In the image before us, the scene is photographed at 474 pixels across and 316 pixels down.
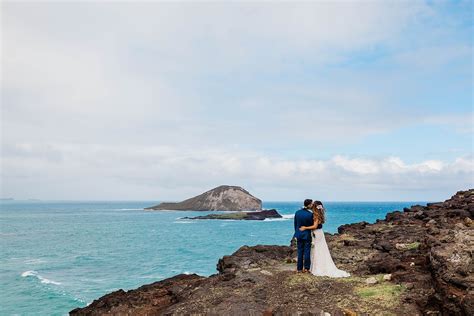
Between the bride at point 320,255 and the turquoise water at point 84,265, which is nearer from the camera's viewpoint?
the bride at point 320,255

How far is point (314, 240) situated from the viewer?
53.4 feet

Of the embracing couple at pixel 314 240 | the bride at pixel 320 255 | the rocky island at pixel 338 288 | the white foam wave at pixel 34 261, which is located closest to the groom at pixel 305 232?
the embracing couple at pixel 314 240

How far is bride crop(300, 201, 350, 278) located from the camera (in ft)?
52.3

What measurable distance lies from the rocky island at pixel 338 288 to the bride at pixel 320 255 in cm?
55

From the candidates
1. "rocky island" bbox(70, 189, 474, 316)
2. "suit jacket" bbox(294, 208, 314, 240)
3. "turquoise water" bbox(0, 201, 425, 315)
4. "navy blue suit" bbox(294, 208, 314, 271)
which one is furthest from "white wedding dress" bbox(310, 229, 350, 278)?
"turquoise water" bbox(0, 201, 425, 315)

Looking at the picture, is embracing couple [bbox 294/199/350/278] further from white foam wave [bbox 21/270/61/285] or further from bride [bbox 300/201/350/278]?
white foam wave [bbox 21/270/61/285]

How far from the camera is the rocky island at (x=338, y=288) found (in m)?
11.6

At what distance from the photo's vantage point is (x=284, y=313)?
12281mm

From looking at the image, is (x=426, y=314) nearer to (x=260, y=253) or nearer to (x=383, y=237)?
(x=260, y=253)

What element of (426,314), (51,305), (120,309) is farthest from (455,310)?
(51,305)

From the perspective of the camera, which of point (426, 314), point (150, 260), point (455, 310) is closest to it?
point (455, 310)

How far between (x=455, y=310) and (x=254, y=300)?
6.00 metres

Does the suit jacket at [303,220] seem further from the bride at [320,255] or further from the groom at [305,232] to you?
the bride at [320,255]

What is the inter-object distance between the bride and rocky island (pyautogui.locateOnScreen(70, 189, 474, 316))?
55 cm
